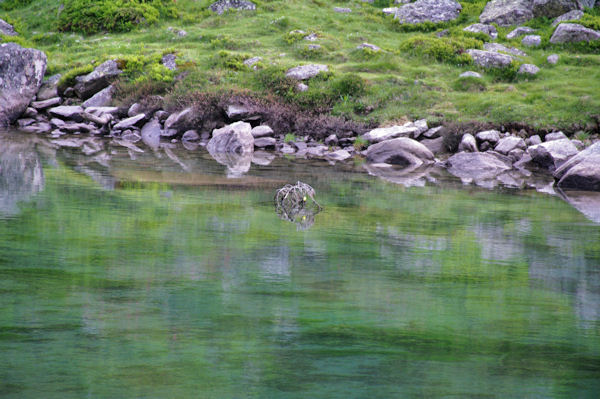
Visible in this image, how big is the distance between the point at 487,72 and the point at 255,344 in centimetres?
2205

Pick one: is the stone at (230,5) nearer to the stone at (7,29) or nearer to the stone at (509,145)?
the stone at (7,29)

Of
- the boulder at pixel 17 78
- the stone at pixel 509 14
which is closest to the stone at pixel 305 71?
the boulder at pixel 17 78

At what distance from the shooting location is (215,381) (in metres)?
3.45

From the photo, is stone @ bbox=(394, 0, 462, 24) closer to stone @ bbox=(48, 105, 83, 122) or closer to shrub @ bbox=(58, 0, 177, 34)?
shrub @ bbox=(58, 0, 177, 34)

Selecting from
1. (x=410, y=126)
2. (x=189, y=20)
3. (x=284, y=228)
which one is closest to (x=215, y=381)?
(x=284, y=228)

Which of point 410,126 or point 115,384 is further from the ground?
point 115,384

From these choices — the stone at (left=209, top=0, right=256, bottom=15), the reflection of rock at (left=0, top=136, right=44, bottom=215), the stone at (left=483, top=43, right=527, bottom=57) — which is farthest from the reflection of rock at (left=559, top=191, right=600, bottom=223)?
the stone at (left=209, top=0, right=256, bottom=15)

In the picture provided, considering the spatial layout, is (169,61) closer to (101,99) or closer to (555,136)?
(101,99)

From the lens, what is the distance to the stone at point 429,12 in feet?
102

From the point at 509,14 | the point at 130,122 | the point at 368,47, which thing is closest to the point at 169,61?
the point at 130,122

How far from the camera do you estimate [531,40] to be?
2698 centimetres

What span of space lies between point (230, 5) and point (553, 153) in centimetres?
2176

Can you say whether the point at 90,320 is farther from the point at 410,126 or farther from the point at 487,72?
the point at 487,72

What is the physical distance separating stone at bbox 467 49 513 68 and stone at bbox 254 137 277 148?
9.30 metres
